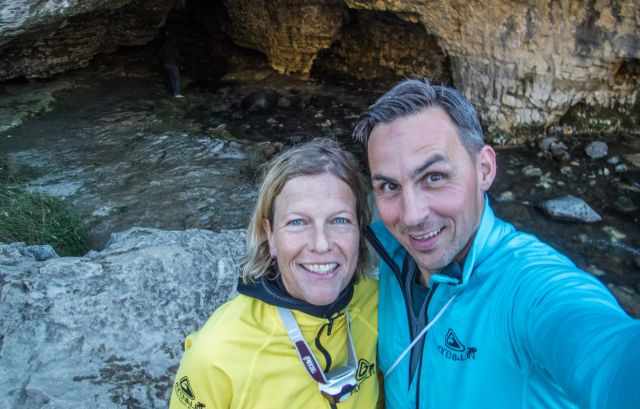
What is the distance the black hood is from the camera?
5.70ft

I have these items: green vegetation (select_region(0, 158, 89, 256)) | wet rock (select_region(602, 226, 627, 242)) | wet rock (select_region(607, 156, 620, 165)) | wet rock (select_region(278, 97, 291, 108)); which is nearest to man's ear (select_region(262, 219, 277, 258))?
green vegetation (select_region(0, 158, 89, 256))

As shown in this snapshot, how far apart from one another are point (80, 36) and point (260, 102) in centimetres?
367

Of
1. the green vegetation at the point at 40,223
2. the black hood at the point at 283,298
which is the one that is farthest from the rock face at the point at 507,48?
the black hood at the point at 283,298

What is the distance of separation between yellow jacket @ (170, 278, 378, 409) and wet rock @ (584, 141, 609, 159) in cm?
532

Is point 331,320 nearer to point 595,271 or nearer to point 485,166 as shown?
point 485,166

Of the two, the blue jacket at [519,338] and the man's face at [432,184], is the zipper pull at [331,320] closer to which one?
the blue jacket at [519,338]

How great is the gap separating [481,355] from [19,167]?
20.8 feet

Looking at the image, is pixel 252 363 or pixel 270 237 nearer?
pixel 252 363

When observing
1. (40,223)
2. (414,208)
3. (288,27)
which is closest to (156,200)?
(40,223)

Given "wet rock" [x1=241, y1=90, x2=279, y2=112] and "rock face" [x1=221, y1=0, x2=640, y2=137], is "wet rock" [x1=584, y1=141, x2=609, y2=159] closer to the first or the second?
"rock face" [x1=221, y1=0, x2=640, y2=137]

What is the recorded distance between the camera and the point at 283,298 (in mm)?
1744

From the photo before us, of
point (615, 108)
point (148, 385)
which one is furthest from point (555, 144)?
point (148, 385)

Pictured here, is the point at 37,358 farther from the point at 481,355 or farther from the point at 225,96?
the point at 225,96

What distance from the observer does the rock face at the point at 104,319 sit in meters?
2.65
